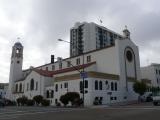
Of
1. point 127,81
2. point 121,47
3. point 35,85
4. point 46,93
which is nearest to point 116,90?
point 127,81

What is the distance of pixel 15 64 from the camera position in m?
85.1

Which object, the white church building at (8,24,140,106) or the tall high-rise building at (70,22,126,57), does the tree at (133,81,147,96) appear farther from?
the tall high-rise building at (70,22,126,57)

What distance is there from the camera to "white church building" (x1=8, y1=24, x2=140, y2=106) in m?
51.4

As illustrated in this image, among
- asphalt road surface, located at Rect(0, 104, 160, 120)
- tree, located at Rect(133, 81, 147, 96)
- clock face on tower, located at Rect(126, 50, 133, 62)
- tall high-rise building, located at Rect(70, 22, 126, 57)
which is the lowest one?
asphalt road surface, located at Rect(0, 104, 160, 120)

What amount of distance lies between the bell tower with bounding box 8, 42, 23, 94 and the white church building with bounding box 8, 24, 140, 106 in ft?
34.1

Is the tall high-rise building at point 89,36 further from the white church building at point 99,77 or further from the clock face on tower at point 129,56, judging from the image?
the clock face on tower at point 129,56

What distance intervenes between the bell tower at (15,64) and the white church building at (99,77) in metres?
10.4

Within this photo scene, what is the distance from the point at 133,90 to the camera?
192 feet

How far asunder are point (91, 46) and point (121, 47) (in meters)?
63.6

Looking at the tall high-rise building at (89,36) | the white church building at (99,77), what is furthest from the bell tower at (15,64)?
the tall high-rise building at (89,36)

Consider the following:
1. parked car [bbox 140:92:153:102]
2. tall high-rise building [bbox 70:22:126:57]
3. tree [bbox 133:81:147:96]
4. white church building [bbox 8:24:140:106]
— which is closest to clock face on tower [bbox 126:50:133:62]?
white church building [bbox 8:24:140:106]

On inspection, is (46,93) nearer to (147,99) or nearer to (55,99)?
(55,99)

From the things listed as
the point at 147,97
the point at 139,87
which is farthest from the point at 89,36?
the point at 139,87

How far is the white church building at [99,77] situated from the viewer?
5140 cm
